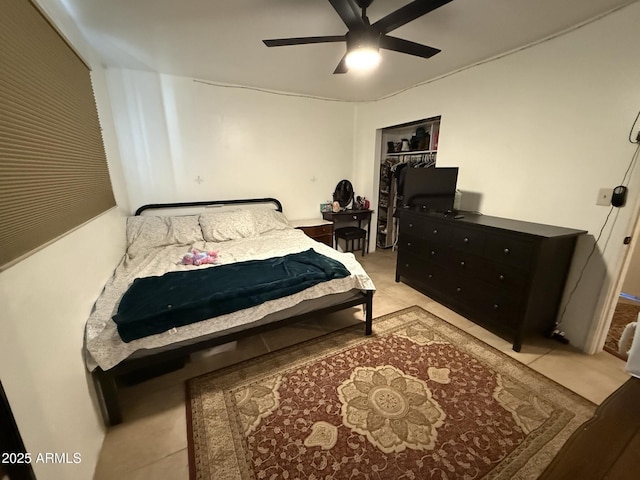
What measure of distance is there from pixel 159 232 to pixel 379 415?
262 centimetres

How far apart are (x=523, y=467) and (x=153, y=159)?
3971mm

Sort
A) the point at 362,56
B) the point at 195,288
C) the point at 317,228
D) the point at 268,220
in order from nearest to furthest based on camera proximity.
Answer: the point at 362,56
the point at 195,288
the point at 268,220
the point at 317,228

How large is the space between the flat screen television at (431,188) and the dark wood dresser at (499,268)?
0.17 metres

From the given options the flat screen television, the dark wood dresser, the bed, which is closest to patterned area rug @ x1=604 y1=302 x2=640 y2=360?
the dark wood dresser

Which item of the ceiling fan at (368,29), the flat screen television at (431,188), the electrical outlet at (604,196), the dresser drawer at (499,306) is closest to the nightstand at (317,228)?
the flat screen television at (431,188)

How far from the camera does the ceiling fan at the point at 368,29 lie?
136cm

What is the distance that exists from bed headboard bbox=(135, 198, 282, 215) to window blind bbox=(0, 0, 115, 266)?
1.30 metres

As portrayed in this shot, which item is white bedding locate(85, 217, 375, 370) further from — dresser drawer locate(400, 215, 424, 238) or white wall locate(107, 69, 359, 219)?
dresser drawer locate(400, 215, 424, 238)

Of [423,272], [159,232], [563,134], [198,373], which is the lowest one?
[198,373]

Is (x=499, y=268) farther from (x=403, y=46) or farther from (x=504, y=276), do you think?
(x=403, y=46)

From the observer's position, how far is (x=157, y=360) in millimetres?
1526

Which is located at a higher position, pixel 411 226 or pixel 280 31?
pixel 280 31

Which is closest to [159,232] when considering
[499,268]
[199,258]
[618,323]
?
[199,258]

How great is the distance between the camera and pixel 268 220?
3338 millimetres
